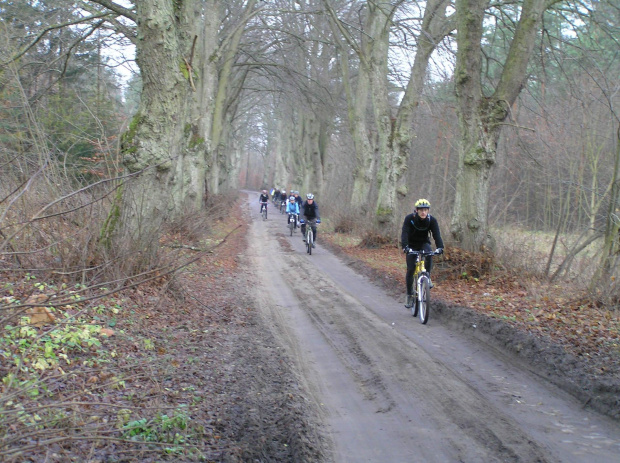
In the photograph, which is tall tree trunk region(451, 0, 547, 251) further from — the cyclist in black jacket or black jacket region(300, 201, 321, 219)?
black jacket region(300, 201, 321, 219)

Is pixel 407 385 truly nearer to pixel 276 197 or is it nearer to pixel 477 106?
pixel 477 106

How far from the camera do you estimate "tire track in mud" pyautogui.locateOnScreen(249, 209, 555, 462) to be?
4.50 meters

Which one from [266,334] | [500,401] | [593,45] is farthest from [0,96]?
[593,45]

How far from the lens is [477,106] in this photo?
12375 mm

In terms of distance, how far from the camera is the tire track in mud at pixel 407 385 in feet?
14.8

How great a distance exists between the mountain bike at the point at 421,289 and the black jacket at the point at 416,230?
19 centimetres

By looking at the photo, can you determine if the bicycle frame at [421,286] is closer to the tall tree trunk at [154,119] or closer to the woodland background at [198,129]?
the woodland background at [198,129]

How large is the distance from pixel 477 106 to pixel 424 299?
18.1ft

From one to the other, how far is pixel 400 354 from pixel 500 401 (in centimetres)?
178

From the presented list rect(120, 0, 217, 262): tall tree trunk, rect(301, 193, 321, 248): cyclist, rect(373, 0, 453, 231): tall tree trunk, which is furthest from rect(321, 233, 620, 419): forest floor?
rect(120, 0, 217, 262): tall tree trunk

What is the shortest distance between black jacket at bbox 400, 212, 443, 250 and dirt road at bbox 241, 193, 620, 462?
4.37 feet

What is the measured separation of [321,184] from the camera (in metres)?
37.2


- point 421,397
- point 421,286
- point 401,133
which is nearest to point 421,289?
point 421,286

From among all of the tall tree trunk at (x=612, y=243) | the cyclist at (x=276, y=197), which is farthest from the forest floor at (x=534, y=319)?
the cyclist at (x=276, y=197)
